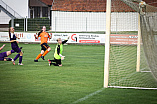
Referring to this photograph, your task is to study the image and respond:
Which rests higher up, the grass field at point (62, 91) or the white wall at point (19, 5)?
the white wall at point (19, 5)

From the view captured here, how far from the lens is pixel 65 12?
131 ft

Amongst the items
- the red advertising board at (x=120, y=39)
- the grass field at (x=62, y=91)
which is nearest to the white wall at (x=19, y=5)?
the grass field at (x=62, y=91)

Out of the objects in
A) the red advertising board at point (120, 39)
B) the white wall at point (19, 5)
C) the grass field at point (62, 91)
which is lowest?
the grass field at point (62, 91)

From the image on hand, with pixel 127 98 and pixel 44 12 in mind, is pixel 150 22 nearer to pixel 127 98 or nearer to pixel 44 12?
pixel 127 98

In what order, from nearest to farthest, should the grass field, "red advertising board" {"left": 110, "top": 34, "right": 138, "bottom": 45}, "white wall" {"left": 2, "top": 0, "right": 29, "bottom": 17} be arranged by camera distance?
the grass field, "red advertising board" {"left": 110, "top": 34, "right": 138, "bottom": 45}, "white wall" {"left": 2, "top": 0, "right": 29, "bottom": 17}

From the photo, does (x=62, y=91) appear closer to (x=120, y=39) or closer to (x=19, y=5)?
(x=120, y=39)

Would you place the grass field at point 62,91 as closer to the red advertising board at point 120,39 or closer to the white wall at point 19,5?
the red advertising board at point 120,39

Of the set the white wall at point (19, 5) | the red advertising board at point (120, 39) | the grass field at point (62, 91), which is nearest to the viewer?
the grass field at point (62, 91)

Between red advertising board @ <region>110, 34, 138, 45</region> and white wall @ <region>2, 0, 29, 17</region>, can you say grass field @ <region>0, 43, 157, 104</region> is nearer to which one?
red advertising board @ <region>110, 34, 138, 45</region>

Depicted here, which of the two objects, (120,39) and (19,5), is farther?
(19,5)

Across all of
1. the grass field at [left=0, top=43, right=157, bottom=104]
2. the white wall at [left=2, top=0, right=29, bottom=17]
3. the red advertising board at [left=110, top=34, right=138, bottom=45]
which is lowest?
the grass field at [left=0, top=43, right=157, bottom=104]

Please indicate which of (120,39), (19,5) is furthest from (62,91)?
(19,5)

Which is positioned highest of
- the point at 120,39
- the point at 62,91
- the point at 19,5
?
the point at 19,5

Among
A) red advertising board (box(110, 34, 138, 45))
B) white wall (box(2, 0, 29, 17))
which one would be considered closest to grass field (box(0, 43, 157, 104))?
red advertising board (box(110, 34, 138, 45))
